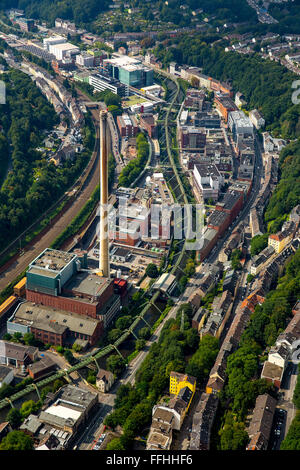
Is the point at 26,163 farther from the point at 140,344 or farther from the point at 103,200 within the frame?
the point at 140,344

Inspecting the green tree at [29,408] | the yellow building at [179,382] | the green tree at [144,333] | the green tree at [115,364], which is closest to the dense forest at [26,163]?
the green tree at [144,333]

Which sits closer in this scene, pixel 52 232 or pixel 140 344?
pixel 140 344

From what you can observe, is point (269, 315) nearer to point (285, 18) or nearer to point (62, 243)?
point (62, 243)

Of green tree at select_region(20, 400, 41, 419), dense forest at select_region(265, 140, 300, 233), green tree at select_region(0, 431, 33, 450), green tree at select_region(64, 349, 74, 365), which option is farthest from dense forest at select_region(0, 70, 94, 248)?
green tree at select_region(0, 431, 33, 450)

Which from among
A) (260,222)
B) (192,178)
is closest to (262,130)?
(192,178)

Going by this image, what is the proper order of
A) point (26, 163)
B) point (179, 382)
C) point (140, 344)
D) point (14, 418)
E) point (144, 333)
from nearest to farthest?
1. point (14, 418)
2. point (179, 382)
3. point (140, 344)
4. point (144, 333)
5. point (26, 163)

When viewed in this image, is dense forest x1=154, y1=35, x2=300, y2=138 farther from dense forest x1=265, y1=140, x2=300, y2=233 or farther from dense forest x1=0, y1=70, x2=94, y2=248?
dense forest x1=0, y1=70, x2=94, y2=248

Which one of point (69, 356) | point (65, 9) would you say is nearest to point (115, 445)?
point (69, 356)
